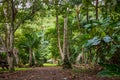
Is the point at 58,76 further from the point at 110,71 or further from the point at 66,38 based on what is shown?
the point at 66,38

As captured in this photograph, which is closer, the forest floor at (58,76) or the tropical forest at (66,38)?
the tropical forest at (66,38)

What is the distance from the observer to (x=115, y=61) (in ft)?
26.6

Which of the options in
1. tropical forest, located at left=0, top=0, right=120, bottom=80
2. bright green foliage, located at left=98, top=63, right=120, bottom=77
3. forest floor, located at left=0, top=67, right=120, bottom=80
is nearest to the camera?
bright green foliage, located at left=98, top=63, right=120, bottom=77

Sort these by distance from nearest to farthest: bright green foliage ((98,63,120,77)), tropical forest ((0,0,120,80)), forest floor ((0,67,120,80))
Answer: bright green foliage ((98,63,120,77)) < tropical forest ((0,0,120,80)) < forest floor ((0,67,120,80))

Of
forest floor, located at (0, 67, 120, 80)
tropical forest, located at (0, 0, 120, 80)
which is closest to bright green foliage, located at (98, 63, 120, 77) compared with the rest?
tropical forest, located at (0, 0, 120, 80)

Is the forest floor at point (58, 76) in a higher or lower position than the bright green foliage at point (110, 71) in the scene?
lower

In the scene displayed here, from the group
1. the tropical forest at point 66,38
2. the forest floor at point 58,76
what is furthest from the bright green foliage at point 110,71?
the forest floor at point 58,76

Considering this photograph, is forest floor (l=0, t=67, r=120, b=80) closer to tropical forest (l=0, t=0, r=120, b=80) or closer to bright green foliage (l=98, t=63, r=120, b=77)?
tropical forest (l=0, t=0, r=120, b=80)

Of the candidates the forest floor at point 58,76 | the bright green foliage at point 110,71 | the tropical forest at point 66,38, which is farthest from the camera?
the forest floor at point 58,76

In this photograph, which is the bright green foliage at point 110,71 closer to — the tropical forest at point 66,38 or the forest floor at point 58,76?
the tropical forest at point 66,38

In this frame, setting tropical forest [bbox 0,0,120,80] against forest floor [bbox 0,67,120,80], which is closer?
tropical forest [bbox 0,0,120,80]

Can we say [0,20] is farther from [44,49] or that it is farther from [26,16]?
[44,49]

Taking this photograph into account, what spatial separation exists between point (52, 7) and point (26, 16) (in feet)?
5.22

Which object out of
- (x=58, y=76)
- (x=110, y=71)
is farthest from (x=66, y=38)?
(x=110, y=71)
